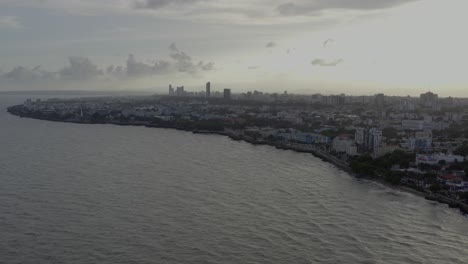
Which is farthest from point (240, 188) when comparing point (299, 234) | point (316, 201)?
point (299, 234)

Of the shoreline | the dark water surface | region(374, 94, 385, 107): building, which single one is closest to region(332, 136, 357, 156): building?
the shoreline

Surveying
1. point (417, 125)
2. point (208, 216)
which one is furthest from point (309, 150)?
point (208, 216)

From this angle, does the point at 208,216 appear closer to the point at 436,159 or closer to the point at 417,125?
→ the point at 436,159

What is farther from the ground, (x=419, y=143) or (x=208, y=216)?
(x=419, y=143)

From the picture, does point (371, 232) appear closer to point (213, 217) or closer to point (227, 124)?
point (213, 217)

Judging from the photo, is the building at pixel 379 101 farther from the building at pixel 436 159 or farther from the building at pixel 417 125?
the building at pixel 436 159

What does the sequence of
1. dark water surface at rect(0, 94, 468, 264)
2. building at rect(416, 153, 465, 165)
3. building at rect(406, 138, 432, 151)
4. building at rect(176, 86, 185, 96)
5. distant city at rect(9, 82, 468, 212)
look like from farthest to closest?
building at rect(176, 86, 185, 96)
building at rect(406, 138, 432, 151)
building at rect(416, 153, 465, 165)
distant city at rect(9, 82, 468, 212)
dark water surface at rect(0, 94, 468, 264)

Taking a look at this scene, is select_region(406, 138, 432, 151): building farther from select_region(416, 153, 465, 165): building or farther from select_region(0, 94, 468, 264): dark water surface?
select_region(0, 94, 468, 264): dark water surface

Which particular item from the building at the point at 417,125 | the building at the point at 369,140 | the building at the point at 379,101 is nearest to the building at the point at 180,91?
the building at the point at 379,101
